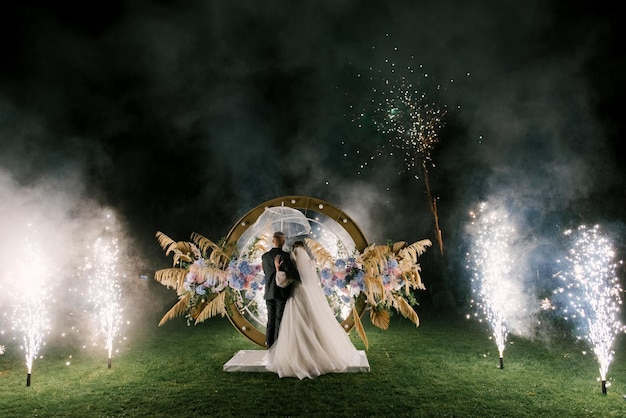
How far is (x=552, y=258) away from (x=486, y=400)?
37.9 feet

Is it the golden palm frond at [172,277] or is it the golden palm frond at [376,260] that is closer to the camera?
the golden palm frond at [376,260]

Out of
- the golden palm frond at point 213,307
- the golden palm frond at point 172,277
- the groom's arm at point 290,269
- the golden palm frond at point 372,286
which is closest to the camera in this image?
the groom's arm at point 290,269

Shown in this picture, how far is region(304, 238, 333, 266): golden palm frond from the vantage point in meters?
8.38

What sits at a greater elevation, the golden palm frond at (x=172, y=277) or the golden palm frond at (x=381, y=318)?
the golden palm frond at (x=172, y=277)

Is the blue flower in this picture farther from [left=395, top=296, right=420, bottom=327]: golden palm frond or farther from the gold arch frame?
[left=395, top=296, right=420, bottom=327]: golden palm frond

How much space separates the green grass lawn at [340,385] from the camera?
577cm

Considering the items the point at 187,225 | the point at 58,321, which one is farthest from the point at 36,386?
the point at 187,225

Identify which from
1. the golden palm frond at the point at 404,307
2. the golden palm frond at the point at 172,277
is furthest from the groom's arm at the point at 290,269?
the golden palm frond at the point at 172,277

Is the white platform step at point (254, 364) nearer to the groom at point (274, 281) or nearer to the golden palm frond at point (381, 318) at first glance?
the groom at point (274, 281)

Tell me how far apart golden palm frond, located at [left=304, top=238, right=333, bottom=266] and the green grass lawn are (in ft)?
6.82

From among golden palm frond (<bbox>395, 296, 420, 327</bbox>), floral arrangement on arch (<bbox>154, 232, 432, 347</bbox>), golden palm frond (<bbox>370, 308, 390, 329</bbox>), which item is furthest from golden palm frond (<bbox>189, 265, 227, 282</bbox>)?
golden palm frond (<bbox>395, 296, 420, 327</bbox>)

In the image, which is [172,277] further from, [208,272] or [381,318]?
[381,318]

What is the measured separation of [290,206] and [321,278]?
1.59 meters

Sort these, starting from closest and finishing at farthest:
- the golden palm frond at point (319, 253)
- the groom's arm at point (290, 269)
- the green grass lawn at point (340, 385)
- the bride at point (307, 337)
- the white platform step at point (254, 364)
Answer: the green grass lawn at point (340, 385)
the bride at point (307, 337)
the white platform step at point (254, 364)
the groom's arm at point (290, 269)
the golden palm frond at point (319, 253)
